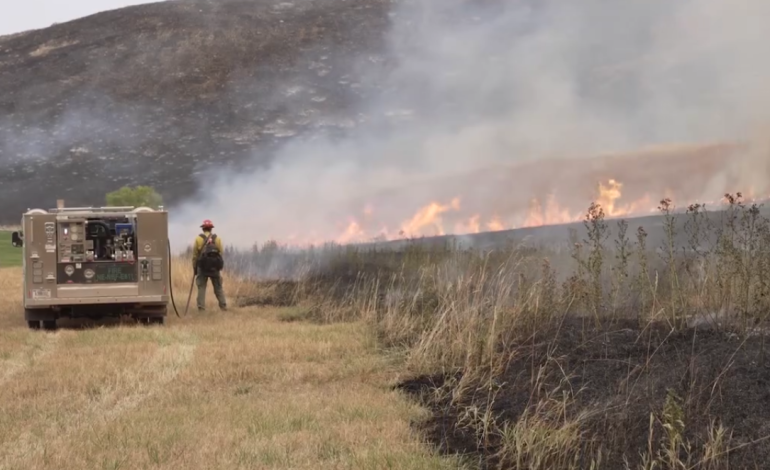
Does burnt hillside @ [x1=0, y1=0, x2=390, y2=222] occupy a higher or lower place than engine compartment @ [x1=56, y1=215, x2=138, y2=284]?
higher

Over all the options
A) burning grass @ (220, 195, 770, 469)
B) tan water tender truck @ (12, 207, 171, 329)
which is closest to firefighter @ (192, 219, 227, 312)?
tan water tender truck @ (12, 207, 171, 329)

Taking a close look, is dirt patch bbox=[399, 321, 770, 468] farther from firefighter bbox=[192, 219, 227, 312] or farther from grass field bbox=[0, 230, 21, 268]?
grass field bbox=[0, 230, 21, 268]

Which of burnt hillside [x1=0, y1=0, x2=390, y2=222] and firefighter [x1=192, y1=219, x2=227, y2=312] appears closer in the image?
firefighter [x1=192, y1=219, x2=227, y2=312]

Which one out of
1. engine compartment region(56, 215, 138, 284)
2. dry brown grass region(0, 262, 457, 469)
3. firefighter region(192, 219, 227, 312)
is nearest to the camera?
dry brown grass region(0, 262, 457, 469)

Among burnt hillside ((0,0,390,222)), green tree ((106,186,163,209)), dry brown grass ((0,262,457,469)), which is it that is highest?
burnt hillside ((0,0,390,222))

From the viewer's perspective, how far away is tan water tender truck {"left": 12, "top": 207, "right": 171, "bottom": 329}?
1252 cm

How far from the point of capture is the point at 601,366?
21.5ft

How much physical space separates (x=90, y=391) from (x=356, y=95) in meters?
54.5

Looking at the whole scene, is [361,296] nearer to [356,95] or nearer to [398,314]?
[398,314]

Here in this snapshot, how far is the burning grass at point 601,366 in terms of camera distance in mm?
4871

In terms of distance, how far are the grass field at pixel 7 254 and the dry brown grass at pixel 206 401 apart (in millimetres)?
18014

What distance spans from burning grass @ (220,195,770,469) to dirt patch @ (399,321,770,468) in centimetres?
1

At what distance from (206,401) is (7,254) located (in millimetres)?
27854

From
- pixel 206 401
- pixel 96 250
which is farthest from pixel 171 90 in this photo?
pixel 206 401
